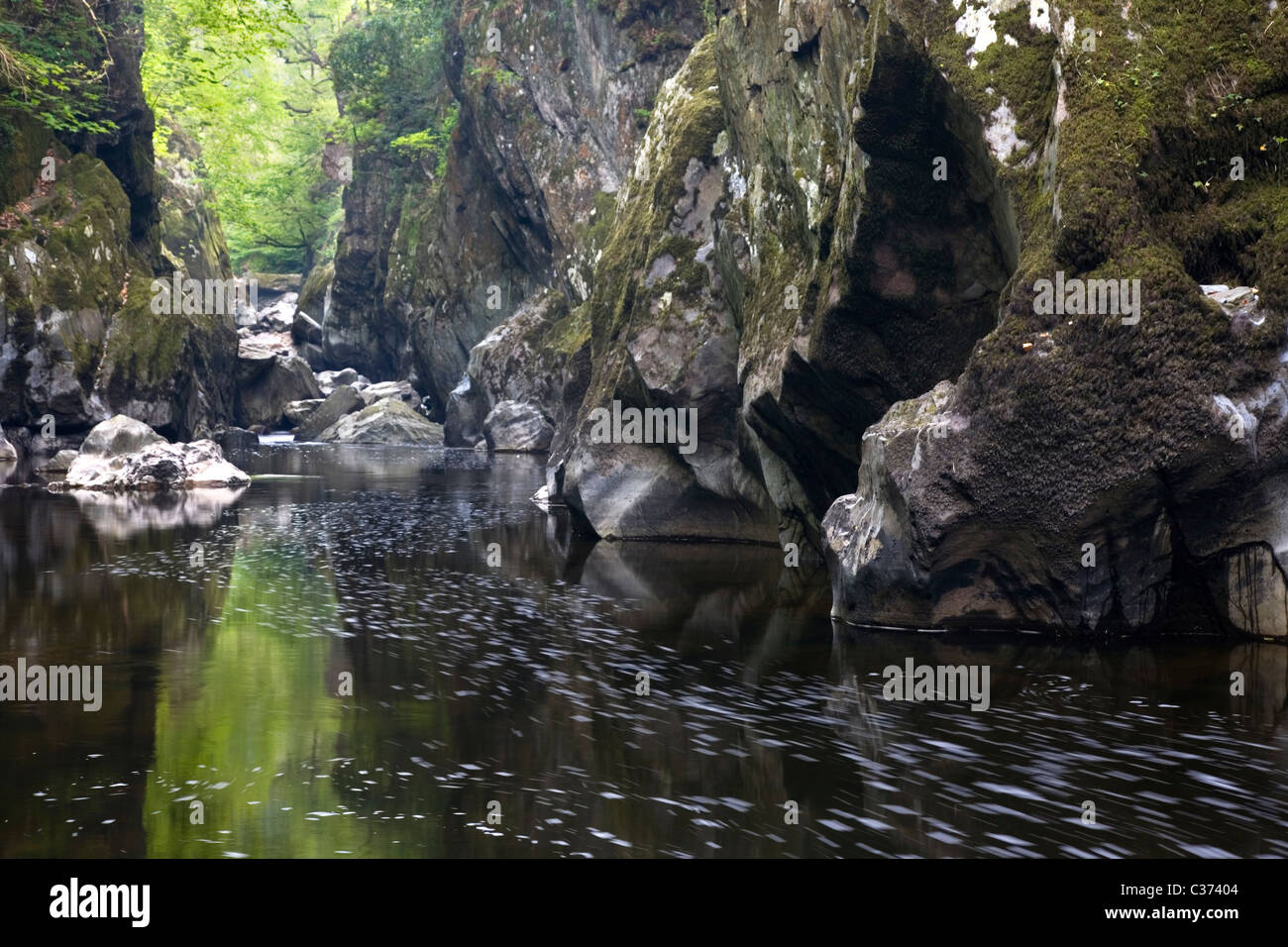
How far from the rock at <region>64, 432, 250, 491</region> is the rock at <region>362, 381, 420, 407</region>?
84.8 ft

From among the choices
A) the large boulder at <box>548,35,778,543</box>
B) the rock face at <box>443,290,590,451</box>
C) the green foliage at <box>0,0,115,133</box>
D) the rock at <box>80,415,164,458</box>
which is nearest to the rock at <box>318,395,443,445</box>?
the rock face at <box>443,290,590,451</box>

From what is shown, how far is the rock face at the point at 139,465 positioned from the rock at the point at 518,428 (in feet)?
51.1

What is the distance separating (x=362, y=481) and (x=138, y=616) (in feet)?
64.0

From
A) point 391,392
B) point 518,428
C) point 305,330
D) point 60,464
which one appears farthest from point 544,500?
point 305,330

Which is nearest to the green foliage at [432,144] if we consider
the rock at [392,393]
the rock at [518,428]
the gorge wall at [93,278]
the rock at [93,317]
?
the rock at [392,393]

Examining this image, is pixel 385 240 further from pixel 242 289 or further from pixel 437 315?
pixel 242 289

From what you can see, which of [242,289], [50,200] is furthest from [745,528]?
[242,289]

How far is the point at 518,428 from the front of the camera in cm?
4766

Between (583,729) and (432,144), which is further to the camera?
(432,144)

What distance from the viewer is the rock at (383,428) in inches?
2087

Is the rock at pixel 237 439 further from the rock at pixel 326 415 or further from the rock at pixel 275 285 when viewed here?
the rock at pixel 275 285

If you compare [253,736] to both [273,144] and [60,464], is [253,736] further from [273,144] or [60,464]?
[273,144]

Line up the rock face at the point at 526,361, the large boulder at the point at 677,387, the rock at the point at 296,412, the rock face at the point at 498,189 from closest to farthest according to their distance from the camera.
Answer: the large boulder at the point at 677,387 → the rock face at the point at 498,189 → the rock face at the point at 526,361 → the rock at the point at 296,412

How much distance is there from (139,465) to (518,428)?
18176mm
